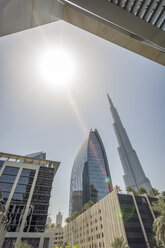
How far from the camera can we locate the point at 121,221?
43750mm

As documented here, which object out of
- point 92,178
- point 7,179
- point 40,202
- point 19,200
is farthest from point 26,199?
point 92,178

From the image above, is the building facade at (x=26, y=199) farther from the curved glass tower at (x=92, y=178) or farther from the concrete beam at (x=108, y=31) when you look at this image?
the concrete beam at (x=108, y=31)

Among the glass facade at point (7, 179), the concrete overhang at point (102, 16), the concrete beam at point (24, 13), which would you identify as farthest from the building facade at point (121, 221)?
the concrete beam at point (24, 13)

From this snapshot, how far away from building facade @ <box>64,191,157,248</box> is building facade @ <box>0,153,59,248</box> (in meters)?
22.9

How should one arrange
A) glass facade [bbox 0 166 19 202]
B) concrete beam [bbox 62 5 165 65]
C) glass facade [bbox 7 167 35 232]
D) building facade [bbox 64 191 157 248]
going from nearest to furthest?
concrete beam [bbox 62 5 165 65] < building facade [bbox 64 191 157 248] < glass facade [bbox 7 167 35 232] < glass facade [bbox 0 166 19 202]

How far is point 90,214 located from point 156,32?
256 ft

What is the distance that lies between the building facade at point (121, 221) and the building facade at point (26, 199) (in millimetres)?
22867

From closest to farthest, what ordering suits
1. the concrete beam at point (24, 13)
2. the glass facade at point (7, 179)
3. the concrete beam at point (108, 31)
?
the concrete beam at point (24, 13)
the concrete beam at point (108, 31)
the glass facade at point (7, 179)

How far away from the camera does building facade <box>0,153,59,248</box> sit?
43.4m

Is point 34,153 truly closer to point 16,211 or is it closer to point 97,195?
point 97,195

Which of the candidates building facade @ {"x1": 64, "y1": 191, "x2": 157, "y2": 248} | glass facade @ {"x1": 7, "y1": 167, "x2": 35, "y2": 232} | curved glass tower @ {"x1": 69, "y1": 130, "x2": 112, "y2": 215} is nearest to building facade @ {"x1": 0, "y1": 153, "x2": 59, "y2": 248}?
glass facade @ {"x1": 7, "y1": 167, "x2": 35, "y2": 232}

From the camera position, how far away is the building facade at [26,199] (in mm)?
43438

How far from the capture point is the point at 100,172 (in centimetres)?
10862

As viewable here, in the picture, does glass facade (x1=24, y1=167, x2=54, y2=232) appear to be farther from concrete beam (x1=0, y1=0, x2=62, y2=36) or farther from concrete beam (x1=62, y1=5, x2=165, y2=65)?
concrete beam (x1=62, y1=5, x2=165, y2=65)
